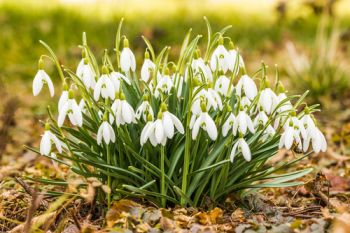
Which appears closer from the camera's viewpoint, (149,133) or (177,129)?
(149,133)

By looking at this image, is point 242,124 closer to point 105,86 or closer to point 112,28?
point 105,86

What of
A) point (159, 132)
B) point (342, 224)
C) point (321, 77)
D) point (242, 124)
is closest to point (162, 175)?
point (159, 132)

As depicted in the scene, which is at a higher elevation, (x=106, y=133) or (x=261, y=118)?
(x=261, y=118)

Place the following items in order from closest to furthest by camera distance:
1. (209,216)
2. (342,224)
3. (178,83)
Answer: (342,224)
(209,216)
(178,83)

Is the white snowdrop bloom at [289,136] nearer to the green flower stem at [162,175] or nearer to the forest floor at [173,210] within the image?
the forest floor at [173,210]

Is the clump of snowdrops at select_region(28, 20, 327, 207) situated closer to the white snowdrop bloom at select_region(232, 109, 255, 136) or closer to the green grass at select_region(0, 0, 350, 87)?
the white snowdrop bloom at select_region(232, 109, 255, 136)

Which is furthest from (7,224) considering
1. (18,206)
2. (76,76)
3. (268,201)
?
(268,201)

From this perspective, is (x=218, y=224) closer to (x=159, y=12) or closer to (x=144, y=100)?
(x=144, y=100)

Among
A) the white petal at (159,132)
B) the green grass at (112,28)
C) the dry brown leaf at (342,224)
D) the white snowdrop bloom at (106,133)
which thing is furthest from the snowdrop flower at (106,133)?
the green grass at (112,28)
